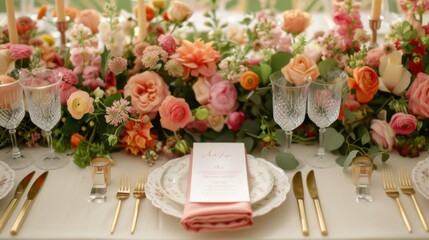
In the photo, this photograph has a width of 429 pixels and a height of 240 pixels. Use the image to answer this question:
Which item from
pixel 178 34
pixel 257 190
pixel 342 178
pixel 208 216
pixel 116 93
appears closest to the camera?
pixel 208 216

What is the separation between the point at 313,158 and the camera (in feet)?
4.99

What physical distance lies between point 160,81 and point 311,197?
1.55 ft

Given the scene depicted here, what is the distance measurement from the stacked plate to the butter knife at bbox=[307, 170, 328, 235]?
6 centimetres

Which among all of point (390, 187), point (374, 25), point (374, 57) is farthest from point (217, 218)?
point (374, 25)

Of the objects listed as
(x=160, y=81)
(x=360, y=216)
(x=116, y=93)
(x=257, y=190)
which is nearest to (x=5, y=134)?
(x=116, y=93)

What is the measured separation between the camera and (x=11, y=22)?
1657 mm

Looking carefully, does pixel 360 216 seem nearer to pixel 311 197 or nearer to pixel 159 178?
pixel 311 197

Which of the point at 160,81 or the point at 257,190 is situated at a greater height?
the point at 160,81

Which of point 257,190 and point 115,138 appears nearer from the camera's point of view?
point 257,190

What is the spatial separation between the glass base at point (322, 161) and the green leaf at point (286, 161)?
4 centimetres

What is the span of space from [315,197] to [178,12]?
0.66m

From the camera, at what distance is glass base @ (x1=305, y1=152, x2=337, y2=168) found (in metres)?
1.49

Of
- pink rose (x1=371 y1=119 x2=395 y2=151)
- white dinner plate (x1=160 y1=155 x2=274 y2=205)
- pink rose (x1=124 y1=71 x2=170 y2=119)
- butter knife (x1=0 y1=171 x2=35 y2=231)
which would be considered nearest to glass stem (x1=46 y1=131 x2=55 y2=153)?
butter knife (x1=0 y1=171 x2=35 y2=231)

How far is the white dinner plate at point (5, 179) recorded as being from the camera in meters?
1.34
